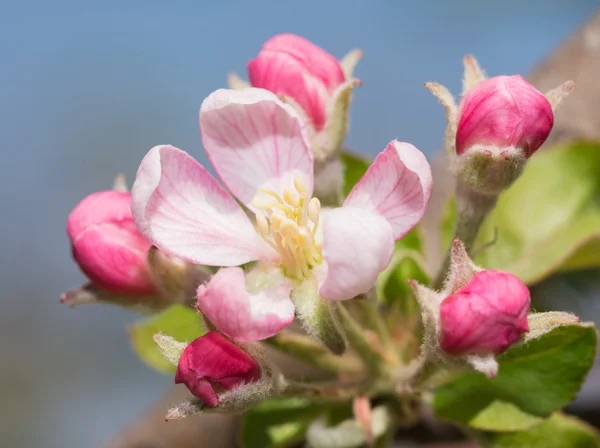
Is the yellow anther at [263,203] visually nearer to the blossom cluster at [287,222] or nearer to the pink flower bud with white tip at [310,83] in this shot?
the blossom cluster at [287,222]

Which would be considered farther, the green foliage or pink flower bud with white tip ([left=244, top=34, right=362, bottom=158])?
the green foliage

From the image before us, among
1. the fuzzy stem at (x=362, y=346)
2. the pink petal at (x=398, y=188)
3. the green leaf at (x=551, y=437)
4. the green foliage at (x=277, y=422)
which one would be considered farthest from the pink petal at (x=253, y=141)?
the green leaf at (x=551, y=437)

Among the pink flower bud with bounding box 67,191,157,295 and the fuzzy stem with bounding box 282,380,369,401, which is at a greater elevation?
the pink flower bud with bounding box 67,191,157,295

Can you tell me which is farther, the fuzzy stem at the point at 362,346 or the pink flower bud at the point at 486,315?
the fuzzy stem at the point at 362,346

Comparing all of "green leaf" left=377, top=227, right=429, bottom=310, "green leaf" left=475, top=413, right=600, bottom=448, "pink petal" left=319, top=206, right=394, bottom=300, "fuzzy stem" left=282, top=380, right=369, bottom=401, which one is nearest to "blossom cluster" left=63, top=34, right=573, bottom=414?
"pink petal" left=319, top=206, right=394, bottom=300

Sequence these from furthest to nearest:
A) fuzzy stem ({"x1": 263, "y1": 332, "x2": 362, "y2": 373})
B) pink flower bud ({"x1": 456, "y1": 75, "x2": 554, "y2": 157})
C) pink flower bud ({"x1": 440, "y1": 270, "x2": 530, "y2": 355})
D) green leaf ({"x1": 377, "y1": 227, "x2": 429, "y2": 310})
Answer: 1. green leaf ({"x1": 377, "y1": 227, "x2": 429, "y2": 310})
2. fuzzy stem ({"x1": 263, "y1": 332, "x2": 362, "y2": 373})
3. pink flower bud ({"x1": 456, "y1": 75, "x2": 554, "y2": 157})
4. pink flower bud ({"x1": 440, "y1": 270, "x2": 530, "y2": 355})

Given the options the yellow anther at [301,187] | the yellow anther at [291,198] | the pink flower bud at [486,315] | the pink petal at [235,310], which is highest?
the yellow anther at [301,187]

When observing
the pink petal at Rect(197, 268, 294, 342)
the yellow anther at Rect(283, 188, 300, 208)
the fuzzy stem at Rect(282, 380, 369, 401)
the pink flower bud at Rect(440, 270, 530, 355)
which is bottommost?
the fuzzy stem at Rect(282, 380, 369, 401)

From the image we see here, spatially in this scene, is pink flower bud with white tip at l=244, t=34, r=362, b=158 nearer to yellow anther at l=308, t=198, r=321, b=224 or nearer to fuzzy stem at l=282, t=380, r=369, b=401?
yellow anther at l=308, t=198, r=321, b=224
